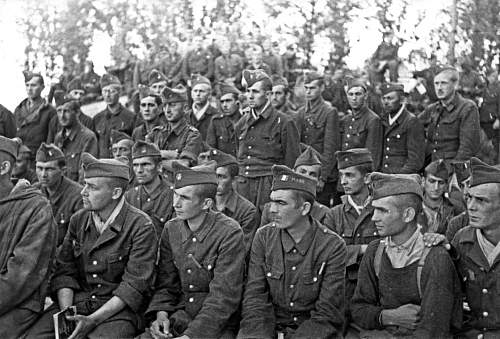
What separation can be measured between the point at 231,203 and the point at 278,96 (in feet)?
14.2

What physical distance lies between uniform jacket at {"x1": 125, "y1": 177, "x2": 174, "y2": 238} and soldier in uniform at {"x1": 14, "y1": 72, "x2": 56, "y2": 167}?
3.76m

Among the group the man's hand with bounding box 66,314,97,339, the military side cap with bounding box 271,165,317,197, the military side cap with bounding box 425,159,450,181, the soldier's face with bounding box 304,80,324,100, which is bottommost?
the man's hand with bounding box 66,314,97,339

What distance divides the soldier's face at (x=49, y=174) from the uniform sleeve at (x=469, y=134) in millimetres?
4361

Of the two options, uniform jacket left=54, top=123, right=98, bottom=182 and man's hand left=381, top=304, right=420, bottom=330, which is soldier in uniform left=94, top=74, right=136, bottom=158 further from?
man's hand left=381, top=304, right=420, bottom=330

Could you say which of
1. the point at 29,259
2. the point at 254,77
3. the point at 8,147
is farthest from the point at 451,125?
the point at 29,259

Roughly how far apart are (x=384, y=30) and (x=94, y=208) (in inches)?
417

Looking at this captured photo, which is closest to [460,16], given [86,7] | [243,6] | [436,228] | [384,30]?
[384,30]

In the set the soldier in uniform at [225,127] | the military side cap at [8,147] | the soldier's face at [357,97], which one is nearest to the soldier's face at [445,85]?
the soldier's face at [357,97]

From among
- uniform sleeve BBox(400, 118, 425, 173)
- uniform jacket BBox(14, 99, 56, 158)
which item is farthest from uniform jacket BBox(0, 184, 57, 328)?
uniform jacket BBox(14, 99, 56, 158)

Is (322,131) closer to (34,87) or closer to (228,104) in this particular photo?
(228,104)

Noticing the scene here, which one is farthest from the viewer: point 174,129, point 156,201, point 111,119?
point 111,119

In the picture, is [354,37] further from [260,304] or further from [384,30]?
[260,304]

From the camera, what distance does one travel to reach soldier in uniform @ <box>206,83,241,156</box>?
10.1 m

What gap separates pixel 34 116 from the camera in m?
11.3
